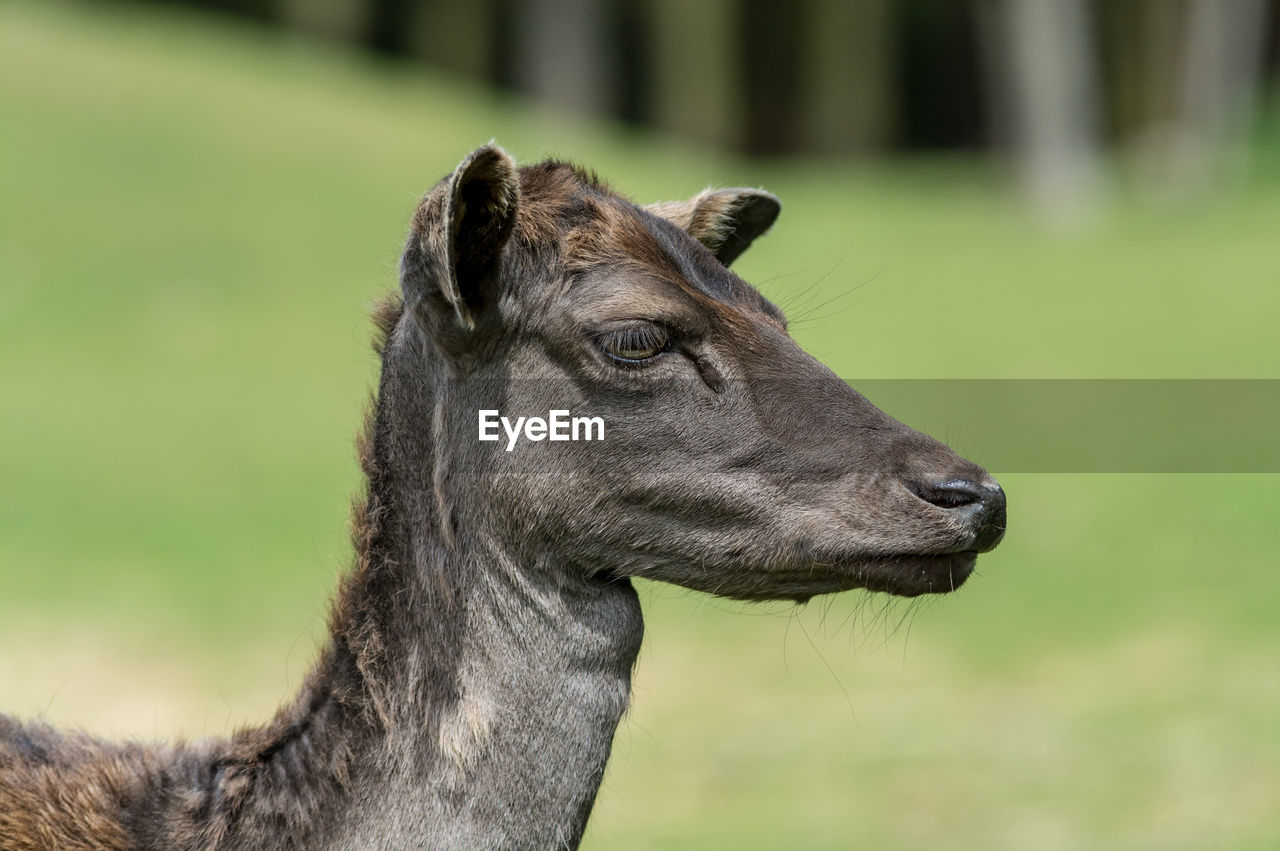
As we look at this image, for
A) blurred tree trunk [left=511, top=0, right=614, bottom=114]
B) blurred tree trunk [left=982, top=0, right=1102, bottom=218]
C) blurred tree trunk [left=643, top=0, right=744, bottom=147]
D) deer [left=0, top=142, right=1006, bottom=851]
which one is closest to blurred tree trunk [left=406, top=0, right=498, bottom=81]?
blurred tree trunk [left=511, top=0, right=614, bottom=114]

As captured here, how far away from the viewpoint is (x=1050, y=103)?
31062 mm

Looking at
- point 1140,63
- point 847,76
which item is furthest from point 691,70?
point 1140,63

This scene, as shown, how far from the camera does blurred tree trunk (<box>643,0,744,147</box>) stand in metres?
35.3

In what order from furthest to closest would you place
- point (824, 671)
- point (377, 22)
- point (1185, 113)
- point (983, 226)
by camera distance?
1. point (377, 22)
2. point (1185, 113)
3. point (983, 226)
4. point (824, 671)

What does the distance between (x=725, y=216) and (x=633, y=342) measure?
1275 millimetres

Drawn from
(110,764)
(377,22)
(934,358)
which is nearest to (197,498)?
(934,358)

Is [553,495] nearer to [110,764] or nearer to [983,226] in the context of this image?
[110,764]

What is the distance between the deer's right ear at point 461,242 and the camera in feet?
15.8

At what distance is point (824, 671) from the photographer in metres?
14.2

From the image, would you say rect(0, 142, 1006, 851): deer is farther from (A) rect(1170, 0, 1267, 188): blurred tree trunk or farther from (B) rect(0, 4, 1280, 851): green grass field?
(A) rect(1170, 0, 1267, 188): blurred tree trunk

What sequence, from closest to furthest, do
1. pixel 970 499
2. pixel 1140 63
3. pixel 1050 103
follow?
pixel 970 499
pixel 1050 103
pixel 1140 63

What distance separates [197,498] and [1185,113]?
Answer: 73.3 ft

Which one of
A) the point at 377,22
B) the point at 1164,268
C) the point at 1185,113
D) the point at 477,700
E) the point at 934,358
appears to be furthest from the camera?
the point at 377,22

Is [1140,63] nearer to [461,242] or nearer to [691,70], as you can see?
[691,70]
